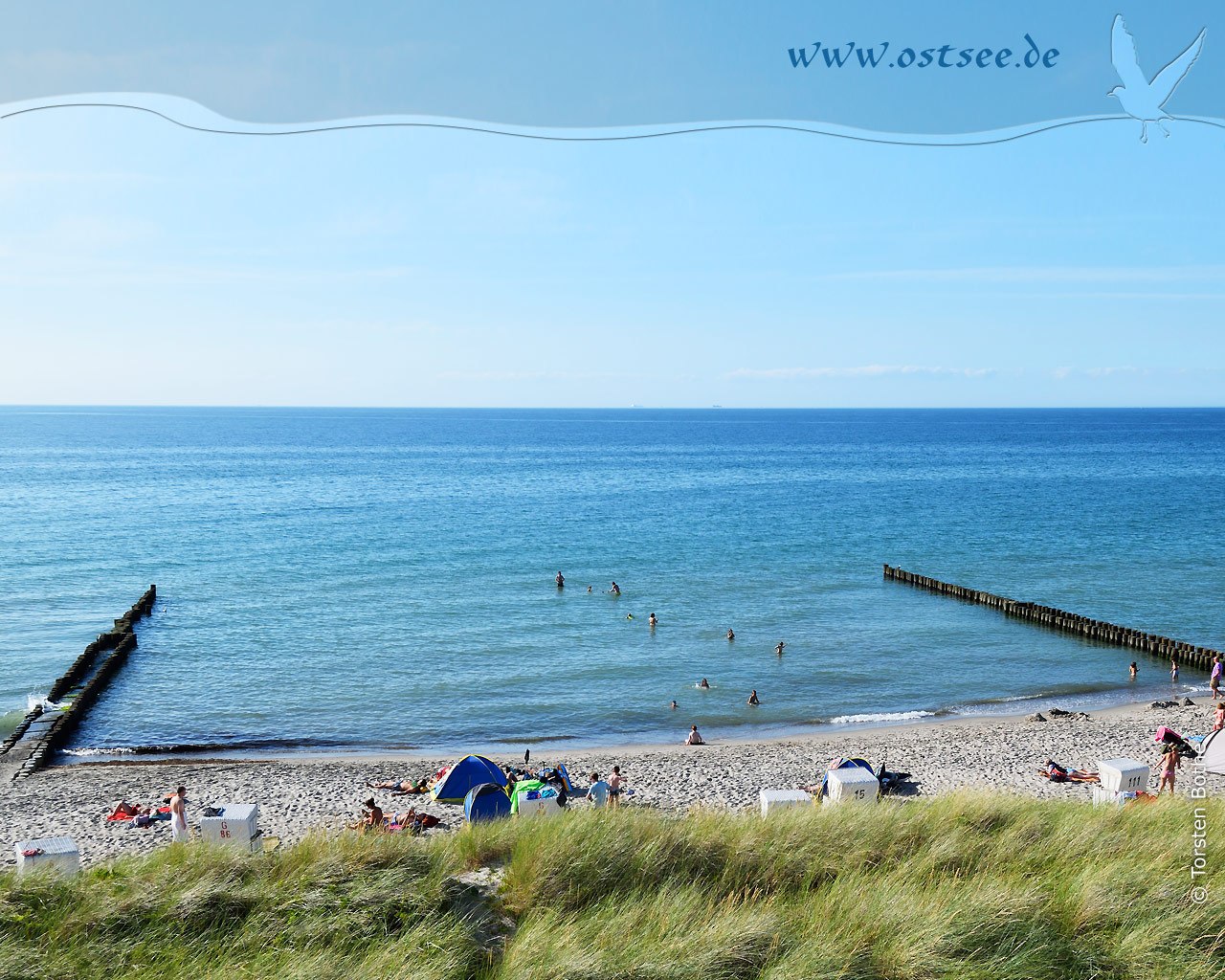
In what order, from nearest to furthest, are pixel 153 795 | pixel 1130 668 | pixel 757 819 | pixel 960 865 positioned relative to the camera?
1. pixel 960 865
2. pixel 757 819
3. pixel 153 795
4. pixel 1130 668

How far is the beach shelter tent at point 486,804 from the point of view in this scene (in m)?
16.1

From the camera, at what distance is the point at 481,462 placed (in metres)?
126

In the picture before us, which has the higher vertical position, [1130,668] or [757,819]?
[757,819]

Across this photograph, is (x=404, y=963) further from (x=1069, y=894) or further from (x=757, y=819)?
(x=1069, y=894)

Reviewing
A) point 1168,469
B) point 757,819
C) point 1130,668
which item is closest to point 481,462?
point 1168,469

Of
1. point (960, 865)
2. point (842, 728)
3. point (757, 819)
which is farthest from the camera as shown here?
point (842, 728)

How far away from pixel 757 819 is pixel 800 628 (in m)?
26.7

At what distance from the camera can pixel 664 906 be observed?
6418 mm

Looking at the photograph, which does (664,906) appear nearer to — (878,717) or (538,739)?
(538,739)

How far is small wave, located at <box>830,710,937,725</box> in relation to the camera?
25281mm

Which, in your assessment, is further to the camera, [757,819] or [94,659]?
[94,659]

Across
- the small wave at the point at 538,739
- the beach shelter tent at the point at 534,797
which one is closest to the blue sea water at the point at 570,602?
the small wave at the point at 538,739

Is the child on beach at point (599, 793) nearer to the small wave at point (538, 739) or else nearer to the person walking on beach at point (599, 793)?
the person walking on beach at point (599, 793)

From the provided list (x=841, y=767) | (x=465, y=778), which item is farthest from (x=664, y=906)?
(x=465, y=778)
